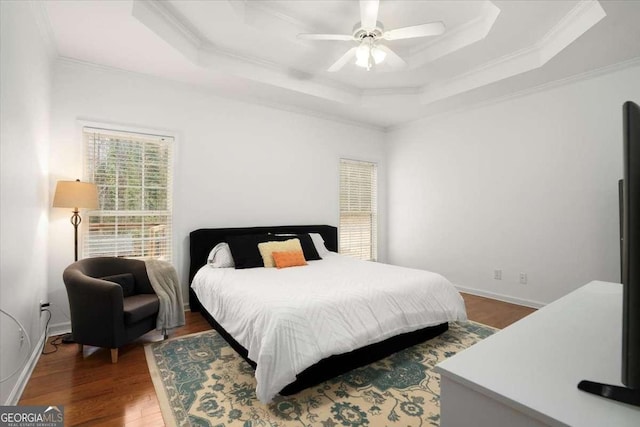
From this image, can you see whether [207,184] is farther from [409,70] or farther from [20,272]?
[409,70]

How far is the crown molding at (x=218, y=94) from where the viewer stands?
10.4 ft

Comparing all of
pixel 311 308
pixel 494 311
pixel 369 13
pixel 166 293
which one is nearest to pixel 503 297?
pixel 494 311

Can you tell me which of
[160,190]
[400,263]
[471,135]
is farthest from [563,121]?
[160,190]

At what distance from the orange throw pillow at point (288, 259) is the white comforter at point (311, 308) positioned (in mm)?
144

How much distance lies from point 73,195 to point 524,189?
16.5ft

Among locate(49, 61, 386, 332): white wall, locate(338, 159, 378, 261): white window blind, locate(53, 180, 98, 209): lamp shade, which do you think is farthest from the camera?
locate(338, 159, 378, 261): white window blind

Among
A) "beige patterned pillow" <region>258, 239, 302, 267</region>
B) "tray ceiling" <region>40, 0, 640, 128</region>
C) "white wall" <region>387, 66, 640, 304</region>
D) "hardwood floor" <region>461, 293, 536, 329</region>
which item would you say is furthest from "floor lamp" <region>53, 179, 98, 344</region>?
"white wall" <region>387, 66, 640, 304</region>

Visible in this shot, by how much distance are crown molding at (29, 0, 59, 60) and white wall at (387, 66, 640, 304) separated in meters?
4.79

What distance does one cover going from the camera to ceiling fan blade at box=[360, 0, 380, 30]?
2350mm

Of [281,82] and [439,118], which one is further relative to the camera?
[439,118]

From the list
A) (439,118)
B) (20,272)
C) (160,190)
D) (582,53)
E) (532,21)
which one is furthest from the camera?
(439,118)

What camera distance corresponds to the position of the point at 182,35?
2996mm

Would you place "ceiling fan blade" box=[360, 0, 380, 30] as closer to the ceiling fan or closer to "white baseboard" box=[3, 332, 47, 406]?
the ceiling fan

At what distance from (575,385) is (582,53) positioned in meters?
3.69
